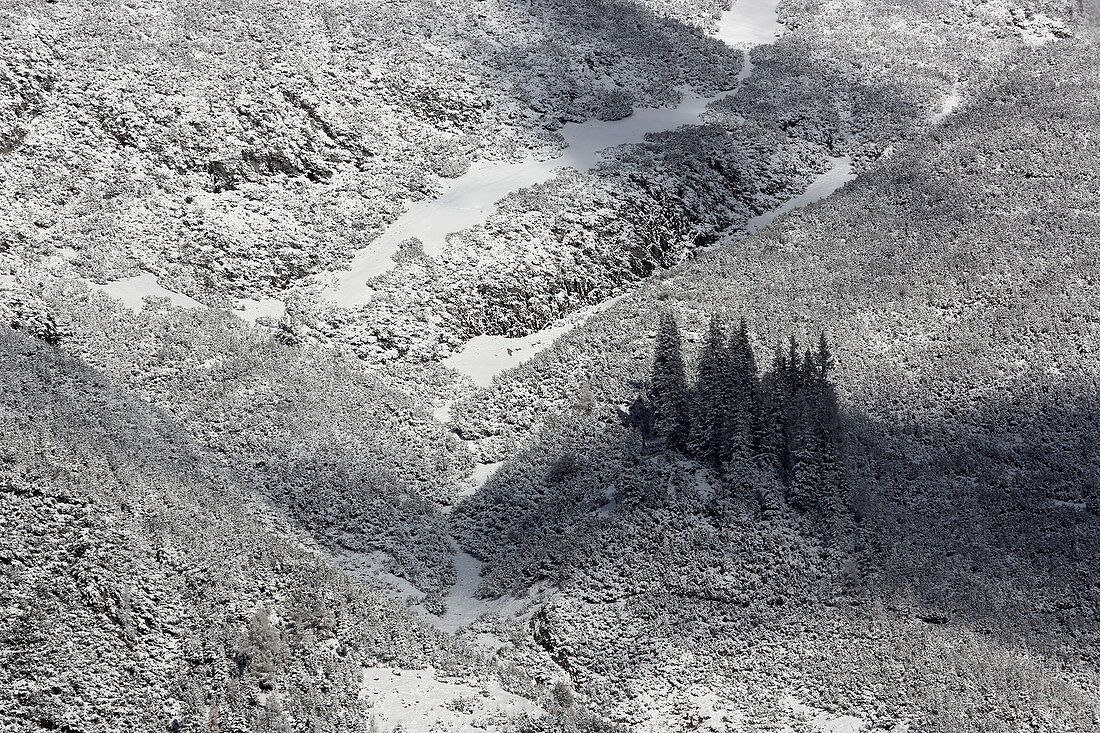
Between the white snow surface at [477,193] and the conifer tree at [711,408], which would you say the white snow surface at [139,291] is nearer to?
the white snow surface at [477,193]

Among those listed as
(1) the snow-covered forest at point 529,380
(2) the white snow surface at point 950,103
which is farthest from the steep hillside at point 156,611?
(2) the white snow surface at point 950,103

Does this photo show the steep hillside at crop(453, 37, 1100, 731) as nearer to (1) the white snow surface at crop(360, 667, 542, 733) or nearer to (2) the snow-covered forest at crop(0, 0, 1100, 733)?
(2) the snow-covered forest at crop(0, 0, 1100, 733)

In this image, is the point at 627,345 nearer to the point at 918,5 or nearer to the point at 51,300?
the point at 51,300

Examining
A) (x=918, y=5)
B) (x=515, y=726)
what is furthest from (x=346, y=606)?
(x=918, y=5)

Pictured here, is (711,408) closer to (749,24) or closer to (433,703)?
(433,703)

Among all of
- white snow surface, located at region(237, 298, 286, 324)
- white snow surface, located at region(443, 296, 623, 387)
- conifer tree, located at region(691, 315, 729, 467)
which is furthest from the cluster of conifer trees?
white snow surface, located at region(237, 298, 286, 324)

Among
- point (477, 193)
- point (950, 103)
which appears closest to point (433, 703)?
point (477, 193)
